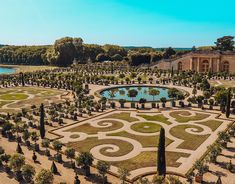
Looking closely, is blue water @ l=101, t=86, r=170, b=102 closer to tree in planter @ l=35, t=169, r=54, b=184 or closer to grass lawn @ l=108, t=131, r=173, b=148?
grass lawn @ l=108, t=131, r=173, b=148

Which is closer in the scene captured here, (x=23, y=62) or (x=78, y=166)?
(x=78, y=166)

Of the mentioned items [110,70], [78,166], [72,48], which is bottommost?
[78,166]

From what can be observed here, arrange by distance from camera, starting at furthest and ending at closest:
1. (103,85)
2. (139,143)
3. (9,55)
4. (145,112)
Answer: (9,55), (103,85), (145,112), (139,143)

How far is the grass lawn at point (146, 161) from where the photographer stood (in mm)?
30438

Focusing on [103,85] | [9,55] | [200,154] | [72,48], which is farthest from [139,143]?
[9,55]

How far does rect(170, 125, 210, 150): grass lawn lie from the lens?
118ft

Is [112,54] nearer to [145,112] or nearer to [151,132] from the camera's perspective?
[145,112]

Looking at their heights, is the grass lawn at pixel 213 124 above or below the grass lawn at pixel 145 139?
above

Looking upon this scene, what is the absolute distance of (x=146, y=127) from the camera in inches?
1726

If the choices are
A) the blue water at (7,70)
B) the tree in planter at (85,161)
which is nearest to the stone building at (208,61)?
the tree in planter at (85,161)

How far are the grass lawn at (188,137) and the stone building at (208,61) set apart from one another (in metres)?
74.9

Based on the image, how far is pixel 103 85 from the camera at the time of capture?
282ft

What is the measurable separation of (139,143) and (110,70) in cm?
Result: 8570

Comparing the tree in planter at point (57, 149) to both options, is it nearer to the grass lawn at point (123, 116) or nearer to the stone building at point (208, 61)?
the grass lawn at point (123, 116)
